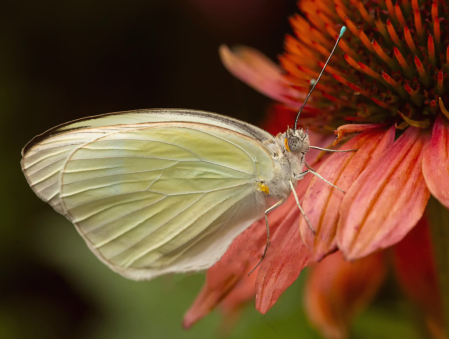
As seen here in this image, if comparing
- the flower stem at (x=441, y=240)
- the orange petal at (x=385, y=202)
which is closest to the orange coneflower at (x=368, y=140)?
the orange petal at (x=385, y=202)

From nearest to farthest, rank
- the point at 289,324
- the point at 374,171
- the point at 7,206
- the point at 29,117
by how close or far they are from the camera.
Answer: the point at 374,171 < the point at 289,324 < the point at 7,206 < the point at 29,117

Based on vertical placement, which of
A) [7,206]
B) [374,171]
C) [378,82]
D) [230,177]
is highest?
[378,82]

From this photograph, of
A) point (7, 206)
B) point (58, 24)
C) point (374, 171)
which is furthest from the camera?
point (58, 24)

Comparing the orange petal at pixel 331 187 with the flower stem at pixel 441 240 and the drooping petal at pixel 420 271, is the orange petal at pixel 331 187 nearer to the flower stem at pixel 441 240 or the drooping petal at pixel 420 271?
the flower stem at pixel 441 240

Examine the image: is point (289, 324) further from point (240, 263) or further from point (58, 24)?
point (58, 24)

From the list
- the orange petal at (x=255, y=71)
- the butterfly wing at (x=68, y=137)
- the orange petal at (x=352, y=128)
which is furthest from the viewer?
the orange petal at (x=255, y=71)

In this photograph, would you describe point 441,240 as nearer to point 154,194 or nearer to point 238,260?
point 238,260

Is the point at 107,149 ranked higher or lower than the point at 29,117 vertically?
higher

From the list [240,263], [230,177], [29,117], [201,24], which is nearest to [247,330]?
[240,263]

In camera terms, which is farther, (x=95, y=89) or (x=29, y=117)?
(x=95, y=89)
